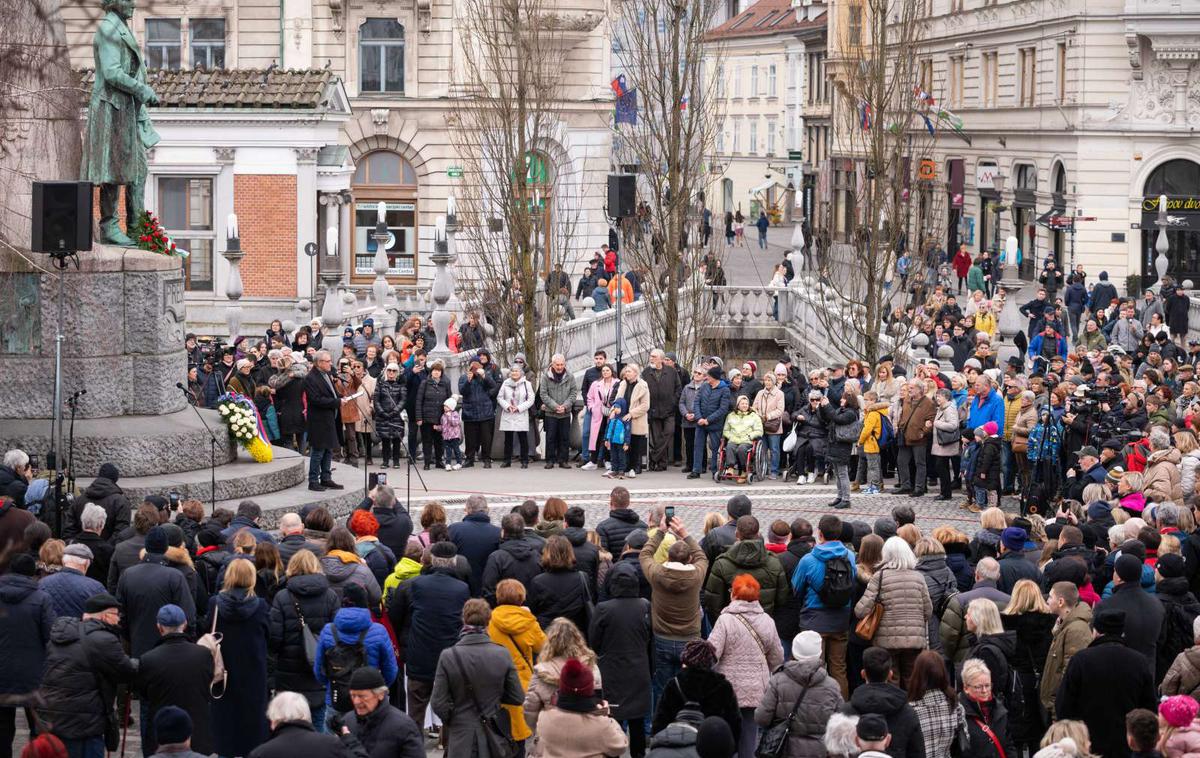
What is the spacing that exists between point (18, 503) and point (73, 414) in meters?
2.04

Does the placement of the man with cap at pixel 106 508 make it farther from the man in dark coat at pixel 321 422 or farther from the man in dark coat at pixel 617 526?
the man in dark coat at pixel 321 422

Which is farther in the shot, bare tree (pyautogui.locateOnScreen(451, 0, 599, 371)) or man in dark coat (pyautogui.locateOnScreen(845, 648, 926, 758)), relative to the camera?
bare tree (pyautogui.locateOnScreen(451, 0, 599, 371))

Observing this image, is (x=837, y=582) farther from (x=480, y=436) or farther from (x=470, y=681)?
(x=480, y=436)

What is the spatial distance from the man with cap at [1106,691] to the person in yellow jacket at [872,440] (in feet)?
38.3

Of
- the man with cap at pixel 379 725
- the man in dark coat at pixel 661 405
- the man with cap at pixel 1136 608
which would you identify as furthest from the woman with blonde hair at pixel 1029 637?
the man in dark coat at pixel 661 405

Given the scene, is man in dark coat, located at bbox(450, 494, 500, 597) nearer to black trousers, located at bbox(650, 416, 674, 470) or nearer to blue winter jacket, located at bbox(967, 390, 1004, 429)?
blue winter jacket, located at bbox(967, 390, 1004, 429)

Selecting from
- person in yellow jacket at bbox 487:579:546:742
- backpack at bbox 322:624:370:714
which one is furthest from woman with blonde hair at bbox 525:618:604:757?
backpack at bbox 322:624:370:714

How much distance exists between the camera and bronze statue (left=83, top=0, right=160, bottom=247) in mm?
19625

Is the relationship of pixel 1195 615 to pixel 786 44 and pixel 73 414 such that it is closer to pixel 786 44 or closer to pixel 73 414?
pixel 73 414

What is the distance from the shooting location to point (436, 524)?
558 inches

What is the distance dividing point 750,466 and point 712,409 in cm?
90

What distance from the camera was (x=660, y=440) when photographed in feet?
85.6

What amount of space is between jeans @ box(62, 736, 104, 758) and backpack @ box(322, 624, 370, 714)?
146 cm

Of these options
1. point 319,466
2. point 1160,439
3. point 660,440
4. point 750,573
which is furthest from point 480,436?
point 750,573
